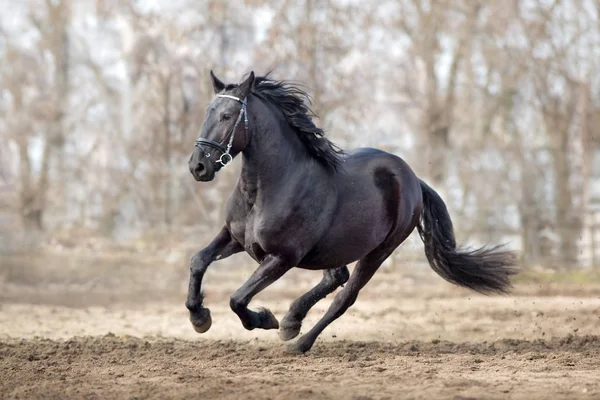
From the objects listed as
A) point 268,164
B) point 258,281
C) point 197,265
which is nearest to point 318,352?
point 258,281

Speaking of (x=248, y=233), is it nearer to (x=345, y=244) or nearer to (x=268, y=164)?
(x=268, y=164)

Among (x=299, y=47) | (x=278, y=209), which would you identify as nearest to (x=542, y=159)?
(x=299, y=47)

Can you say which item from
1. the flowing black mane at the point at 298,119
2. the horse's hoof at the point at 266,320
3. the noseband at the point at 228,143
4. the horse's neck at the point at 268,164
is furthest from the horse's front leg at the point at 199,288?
the flowing black mane at the point at 298,119

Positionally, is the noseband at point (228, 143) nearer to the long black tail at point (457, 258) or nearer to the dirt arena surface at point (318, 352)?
the dirt arena surface at point (318, 352)

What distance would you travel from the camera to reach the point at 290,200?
243 inches

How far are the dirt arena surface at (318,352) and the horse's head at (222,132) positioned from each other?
1.48 meters

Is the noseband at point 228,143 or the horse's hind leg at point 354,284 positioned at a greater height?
the noseband at point 228,143

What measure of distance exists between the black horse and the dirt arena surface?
0.62 metres

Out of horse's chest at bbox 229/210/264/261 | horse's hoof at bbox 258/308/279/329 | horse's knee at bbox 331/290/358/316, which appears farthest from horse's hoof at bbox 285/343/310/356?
horse's chest at bbox 229/210/264/261

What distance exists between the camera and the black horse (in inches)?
238

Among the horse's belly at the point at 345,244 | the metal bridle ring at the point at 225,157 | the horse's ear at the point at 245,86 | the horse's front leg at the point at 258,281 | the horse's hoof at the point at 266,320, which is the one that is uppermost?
the horse's ear at the point at 245,86

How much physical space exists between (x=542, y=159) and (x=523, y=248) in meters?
3.02

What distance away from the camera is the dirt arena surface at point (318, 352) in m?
4.84

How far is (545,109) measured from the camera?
21.1m
